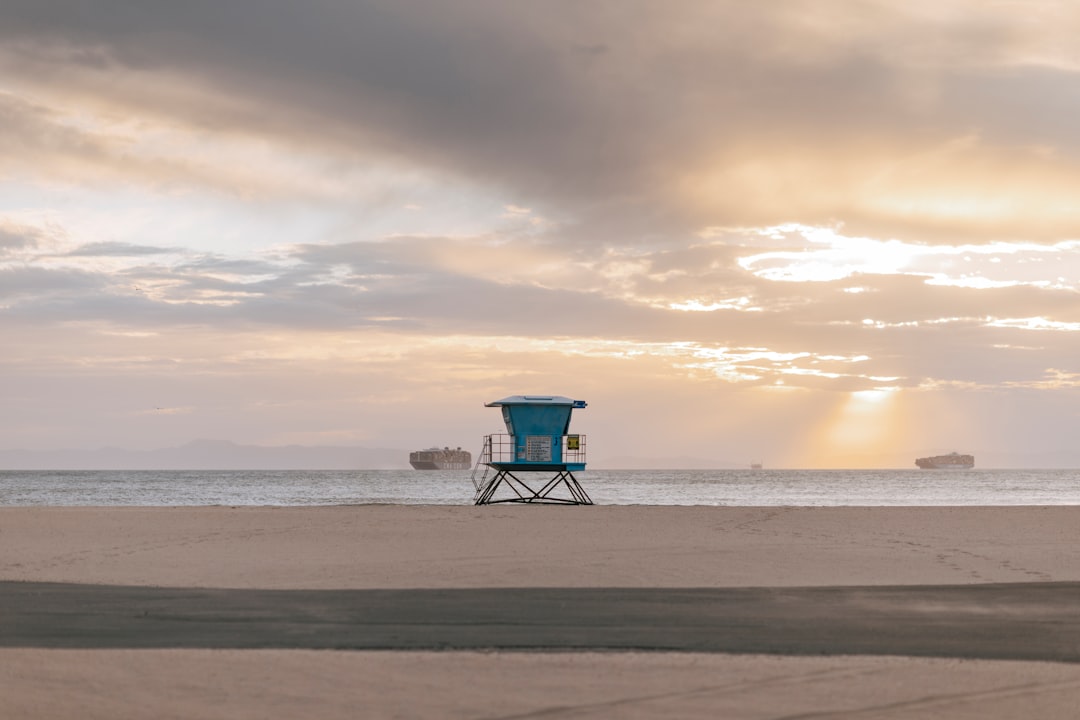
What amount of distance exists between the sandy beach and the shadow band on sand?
0.17 feet

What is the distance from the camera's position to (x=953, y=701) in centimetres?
795

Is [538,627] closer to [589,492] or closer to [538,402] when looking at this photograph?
[538,402]

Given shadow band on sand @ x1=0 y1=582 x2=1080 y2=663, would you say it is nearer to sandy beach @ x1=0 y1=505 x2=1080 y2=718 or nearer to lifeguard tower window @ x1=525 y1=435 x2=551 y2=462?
sandy beach @ x1=0 y1=505 x2=1080 y2=718

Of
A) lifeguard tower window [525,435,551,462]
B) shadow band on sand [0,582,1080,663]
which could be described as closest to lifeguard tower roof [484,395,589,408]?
lifeguard tower window [525,435,551,462]

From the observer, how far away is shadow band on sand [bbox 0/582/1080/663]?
9.97m

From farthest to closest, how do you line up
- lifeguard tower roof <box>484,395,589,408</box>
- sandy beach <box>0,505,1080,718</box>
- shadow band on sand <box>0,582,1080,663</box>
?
lifeguard tower roof <box>484,395,589,408</box> < shadow band on sand <box>0,582,1080,663</box> < sandy beach <box>0,505,1080,718</box>

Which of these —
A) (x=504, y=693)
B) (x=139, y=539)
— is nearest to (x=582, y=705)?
(x=504, y=693)

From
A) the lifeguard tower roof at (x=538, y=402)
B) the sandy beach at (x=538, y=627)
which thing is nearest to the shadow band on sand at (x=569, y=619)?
the sandy beach at (x=538, y=627)

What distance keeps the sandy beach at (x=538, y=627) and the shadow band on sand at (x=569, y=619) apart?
0.17 feet

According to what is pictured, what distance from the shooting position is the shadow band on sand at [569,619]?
9969 millimetres

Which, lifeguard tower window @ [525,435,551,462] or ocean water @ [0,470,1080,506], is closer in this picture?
lifeguard tower window @ [525,435,551,462]

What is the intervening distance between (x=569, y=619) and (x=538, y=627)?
0.62 meters

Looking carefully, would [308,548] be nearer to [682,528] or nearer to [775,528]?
[682,528]

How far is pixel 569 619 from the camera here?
1136cm
